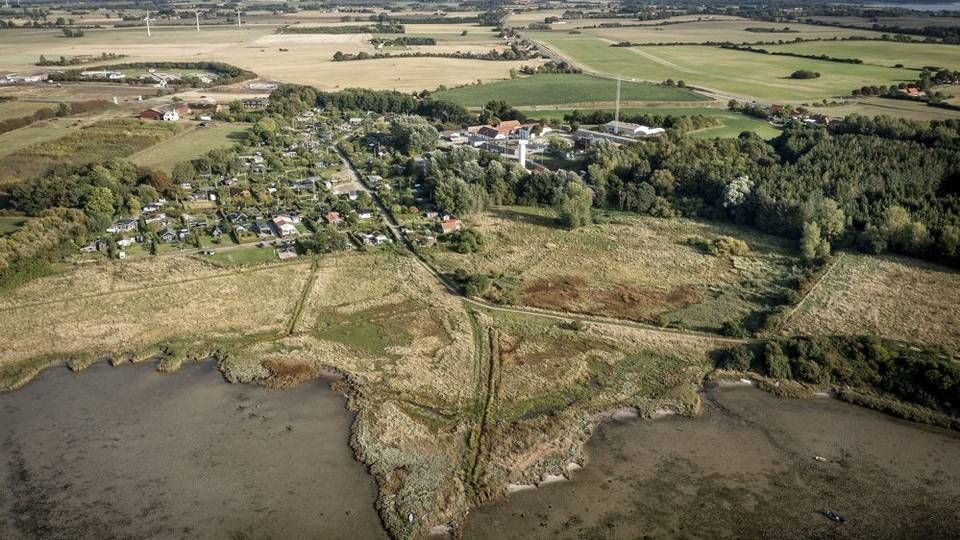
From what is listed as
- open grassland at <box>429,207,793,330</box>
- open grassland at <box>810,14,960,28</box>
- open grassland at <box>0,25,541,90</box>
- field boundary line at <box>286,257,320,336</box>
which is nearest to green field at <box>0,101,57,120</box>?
open grassland at <box>0,25,541,90</box>

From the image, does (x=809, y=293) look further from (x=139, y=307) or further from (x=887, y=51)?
(x=887, y=51)

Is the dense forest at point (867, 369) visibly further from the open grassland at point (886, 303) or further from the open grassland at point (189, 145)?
the open grassland at point (189, 145)

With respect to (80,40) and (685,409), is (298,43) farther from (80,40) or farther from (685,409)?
(685,409)

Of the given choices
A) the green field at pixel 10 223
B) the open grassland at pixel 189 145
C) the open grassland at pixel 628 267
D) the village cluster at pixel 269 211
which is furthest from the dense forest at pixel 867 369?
the open grassland at pixel 189 145

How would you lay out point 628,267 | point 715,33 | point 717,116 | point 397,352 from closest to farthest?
1. point 397,352
2. point 628,267
3. point 717,116
4. point 715,33

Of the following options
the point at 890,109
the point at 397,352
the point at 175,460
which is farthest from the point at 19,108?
the point at 890,109
